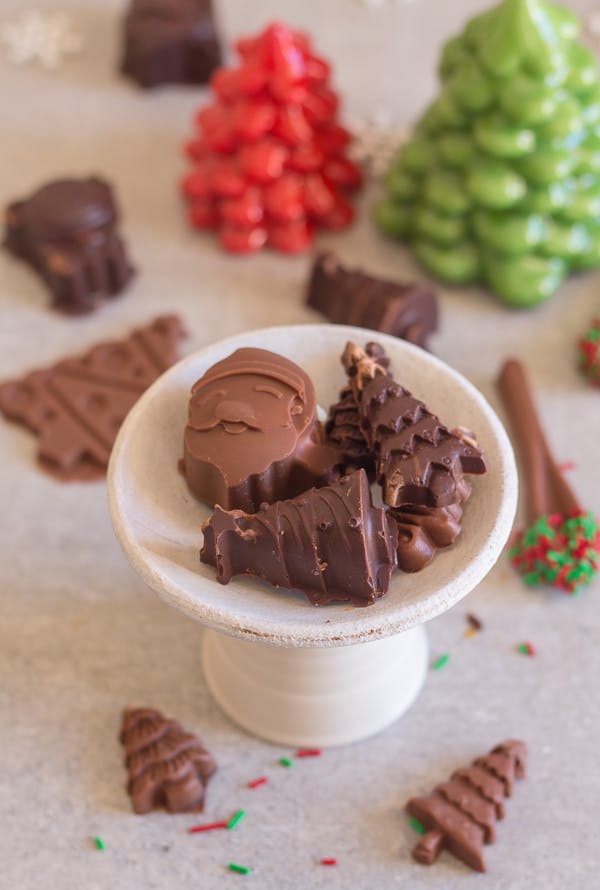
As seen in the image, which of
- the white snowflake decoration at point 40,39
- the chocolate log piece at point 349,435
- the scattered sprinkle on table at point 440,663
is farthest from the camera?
the white snowflake decoration at point 40,39

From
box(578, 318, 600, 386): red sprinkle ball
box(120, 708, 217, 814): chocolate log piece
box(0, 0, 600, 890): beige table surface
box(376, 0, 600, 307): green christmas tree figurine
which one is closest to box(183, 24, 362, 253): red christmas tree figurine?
box(0, 0, 600, 890): beige table surface

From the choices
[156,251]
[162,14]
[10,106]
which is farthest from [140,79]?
[156,251]

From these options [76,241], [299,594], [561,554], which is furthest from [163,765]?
[76,241]

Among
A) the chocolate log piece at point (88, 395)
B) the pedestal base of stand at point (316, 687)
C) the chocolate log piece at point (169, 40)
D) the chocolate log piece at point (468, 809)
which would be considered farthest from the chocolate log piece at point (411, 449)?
the chocolate log piece at point (169, 40)

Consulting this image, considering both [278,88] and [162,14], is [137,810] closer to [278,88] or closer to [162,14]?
[278,88]

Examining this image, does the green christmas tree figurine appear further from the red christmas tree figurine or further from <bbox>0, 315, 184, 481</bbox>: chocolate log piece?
<bbox>0, 315, 184, 481</bbox>: chocolate log piece

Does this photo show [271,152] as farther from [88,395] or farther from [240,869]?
[240,869]

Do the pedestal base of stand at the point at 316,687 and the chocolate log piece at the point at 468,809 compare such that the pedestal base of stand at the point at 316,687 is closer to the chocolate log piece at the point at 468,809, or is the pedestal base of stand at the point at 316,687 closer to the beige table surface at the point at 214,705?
the beige table surface at the point at 214,705
